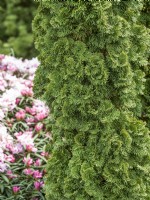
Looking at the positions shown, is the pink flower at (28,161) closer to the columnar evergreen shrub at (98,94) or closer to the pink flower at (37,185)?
the pink flower at (37,185)

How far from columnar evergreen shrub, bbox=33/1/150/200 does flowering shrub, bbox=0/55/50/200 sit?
1133 mm

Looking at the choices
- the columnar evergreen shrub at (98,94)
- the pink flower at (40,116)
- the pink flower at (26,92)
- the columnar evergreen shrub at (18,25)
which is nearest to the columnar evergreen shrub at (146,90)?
the columnar evergreen shrub at (98,94)

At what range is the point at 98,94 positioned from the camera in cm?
392

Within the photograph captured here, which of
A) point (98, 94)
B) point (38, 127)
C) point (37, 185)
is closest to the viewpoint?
point (98, 94)

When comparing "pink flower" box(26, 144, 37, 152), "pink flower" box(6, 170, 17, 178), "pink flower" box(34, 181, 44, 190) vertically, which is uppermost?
"pink flower" box(26, 144, 37, 152)

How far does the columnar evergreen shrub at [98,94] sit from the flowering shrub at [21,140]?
1.13 m

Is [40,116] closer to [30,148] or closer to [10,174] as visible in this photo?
[30,148]

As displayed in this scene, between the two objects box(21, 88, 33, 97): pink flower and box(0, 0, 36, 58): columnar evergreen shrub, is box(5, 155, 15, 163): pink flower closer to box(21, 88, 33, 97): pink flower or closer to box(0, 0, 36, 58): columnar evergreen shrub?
box(21, 88, 33, 97): pink flower

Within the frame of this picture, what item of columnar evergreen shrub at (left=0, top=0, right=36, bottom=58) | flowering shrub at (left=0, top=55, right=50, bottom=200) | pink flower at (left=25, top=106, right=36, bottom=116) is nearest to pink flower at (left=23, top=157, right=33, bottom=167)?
flowering shrub at (left=0, top=55, right=50, bottom=200)

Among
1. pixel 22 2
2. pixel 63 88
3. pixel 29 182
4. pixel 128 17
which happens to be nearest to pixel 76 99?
pixel 63 88

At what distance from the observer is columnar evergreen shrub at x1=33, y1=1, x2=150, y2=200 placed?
12.6 ft

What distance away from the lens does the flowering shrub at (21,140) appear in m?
5.18

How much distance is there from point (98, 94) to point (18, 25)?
723 cm

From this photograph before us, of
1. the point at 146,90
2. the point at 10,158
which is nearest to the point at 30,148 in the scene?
the point at 10,158
